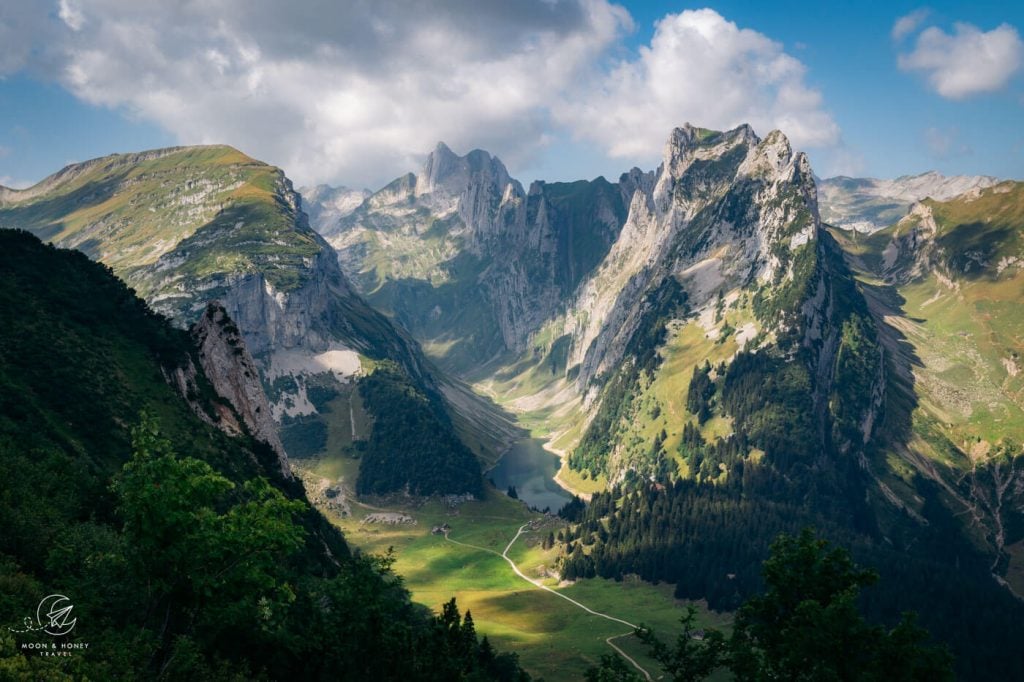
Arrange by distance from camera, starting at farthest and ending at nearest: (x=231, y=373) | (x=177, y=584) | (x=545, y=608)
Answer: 1. (x=545, y=608)
2. (x=231, y=373)
3. (x=177, y=584)

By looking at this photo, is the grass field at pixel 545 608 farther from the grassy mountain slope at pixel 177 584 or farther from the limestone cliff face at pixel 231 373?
the grassy mountain slope at pixel 177 584

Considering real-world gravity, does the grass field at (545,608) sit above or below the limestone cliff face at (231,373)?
below

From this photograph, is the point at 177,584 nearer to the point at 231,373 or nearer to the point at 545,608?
the point at 231,373

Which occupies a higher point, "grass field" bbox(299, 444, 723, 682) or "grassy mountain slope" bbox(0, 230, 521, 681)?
"grassy mountain slope" bbox(0, 230, 521, 681)

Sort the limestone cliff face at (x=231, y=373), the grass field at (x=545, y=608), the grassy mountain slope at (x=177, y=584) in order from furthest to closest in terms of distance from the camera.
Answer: the grass field at (x=545, y=608), the limestone cliff face at (x=231, y=373), the grassy mountain slope at (x=177, y=584)

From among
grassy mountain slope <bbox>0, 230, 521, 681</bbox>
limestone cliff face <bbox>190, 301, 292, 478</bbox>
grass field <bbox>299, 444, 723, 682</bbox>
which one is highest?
limestone cliff face <bbox>190, 301, 292, 478</bbox>

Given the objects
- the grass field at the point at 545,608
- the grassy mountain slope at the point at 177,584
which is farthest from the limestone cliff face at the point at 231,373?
the grassy mountain slope at the point at 177,584

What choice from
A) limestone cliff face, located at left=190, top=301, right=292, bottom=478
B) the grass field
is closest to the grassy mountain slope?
limestone cliff face, located at left=190, top=301, right=292, bottom=478

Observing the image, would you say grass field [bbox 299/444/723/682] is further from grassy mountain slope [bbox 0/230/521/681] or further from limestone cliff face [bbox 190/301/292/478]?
grassy mountain slope [bbox 0/230/521/681]

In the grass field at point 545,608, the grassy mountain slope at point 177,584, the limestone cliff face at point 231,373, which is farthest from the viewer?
the grass field at point 545,608

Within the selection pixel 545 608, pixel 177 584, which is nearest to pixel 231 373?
pixel 545 608
